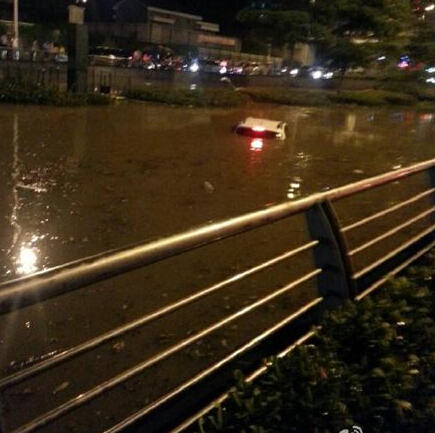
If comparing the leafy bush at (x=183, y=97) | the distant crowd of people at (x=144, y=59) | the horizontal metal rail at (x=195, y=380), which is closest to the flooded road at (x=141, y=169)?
the horizontal metal rail at (x=195, y=380)

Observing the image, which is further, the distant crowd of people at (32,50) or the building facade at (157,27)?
the building facade at (157,27)

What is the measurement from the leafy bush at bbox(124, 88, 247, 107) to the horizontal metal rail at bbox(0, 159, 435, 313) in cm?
2218

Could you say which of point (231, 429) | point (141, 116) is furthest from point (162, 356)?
point (141, 116)

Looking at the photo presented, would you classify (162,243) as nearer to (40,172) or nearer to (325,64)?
(40,172)

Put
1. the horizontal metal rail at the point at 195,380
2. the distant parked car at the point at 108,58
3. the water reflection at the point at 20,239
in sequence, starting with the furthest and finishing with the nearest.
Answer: the distant parked car at the point at 108,58
the water reflection at the point at 20,239
the horizontal metal rail at the point at 195,380

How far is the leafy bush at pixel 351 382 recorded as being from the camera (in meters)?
3.19

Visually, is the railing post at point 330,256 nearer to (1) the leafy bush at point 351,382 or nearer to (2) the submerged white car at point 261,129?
(1) the leafy bush at point 351,382

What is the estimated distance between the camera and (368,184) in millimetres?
4488

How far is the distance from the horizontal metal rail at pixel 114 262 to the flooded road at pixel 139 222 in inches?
16.6

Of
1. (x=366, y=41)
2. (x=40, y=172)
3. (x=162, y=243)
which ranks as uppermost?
(x=366, y=41)

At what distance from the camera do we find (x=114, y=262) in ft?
8.12

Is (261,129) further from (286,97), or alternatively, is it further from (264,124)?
(286,97)

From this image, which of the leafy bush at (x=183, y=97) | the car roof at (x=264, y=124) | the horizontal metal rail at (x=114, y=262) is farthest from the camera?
the leafy bush at (x=183, y=97)

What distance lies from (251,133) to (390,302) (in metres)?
13.7
